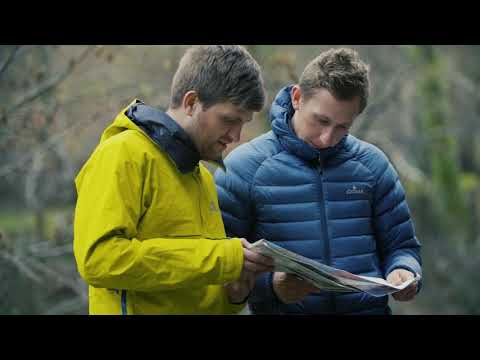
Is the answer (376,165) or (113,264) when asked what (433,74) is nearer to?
(376,165)

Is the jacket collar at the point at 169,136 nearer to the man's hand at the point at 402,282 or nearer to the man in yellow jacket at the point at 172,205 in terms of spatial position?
the man in yellow jacket at the point at 172,205

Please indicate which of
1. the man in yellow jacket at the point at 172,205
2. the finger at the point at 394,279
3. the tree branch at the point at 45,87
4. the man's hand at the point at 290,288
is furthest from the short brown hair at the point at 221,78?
the tree branch at the point at 45,87

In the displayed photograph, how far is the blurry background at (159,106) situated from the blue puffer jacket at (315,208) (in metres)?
1.92

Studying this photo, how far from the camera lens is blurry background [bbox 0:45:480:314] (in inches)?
198

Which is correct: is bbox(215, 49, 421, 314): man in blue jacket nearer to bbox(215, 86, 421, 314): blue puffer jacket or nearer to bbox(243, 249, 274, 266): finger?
bbox(215, 86, 421, 314): blue puffer jacket

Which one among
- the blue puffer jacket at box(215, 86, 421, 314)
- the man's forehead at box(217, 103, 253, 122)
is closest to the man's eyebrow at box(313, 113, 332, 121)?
the blue puffer jacket at box(215, 86, 421, 314)

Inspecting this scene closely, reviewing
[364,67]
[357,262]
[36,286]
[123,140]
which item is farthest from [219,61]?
[36,286]

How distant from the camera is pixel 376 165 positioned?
8.43 ft

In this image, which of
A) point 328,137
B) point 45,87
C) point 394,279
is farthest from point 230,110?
point 45,87

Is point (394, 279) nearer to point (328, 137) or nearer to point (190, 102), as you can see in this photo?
point (328, 137)

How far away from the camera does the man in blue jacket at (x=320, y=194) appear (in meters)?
2.43

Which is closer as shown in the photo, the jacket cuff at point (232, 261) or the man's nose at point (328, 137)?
the jacket cuff at point (232, 261)

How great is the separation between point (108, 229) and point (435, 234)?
823cm
